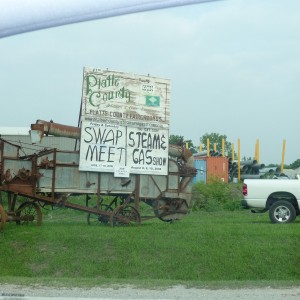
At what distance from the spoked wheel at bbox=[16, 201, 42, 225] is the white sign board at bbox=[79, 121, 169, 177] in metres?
1.84

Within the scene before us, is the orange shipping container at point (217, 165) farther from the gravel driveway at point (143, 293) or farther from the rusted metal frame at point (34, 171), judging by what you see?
the gravel driveway at point (143, 293)

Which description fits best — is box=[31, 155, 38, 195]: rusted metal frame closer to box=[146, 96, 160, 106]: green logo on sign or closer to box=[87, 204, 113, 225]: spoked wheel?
box=[87, 204, 113, 225]: spoked wheel

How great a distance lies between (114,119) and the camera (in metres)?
17.2

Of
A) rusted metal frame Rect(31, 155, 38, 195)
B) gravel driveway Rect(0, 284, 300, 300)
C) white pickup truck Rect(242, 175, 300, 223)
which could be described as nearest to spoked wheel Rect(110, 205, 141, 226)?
rusted metal frame Rect(31, 155, 38, 195)

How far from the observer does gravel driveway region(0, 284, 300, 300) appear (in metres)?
8.93

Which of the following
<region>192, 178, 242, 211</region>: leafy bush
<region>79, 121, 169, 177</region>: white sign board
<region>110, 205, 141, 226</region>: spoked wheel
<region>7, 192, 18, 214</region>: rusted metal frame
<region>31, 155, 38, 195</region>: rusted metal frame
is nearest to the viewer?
<region>31, 155, 38, 195</region>: rusted metal frame

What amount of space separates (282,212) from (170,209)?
3.63 m

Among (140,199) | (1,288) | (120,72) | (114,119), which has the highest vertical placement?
(120,72)

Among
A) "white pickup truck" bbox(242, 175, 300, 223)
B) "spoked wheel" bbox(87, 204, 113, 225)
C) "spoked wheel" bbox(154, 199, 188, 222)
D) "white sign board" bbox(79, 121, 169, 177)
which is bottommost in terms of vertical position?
"spoked wheel" bbox(87, 204, 113, 225)

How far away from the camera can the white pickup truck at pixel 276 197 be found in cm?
1928

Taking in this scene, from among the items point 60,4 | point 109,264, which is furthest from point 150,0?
point 109,264

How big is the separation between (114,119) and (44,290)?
8.24 meters

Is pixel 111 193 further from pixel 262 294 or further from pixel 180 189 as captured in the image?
pixel 262 294

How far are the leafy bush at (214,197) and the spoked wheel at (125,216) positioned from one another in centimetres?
1154
